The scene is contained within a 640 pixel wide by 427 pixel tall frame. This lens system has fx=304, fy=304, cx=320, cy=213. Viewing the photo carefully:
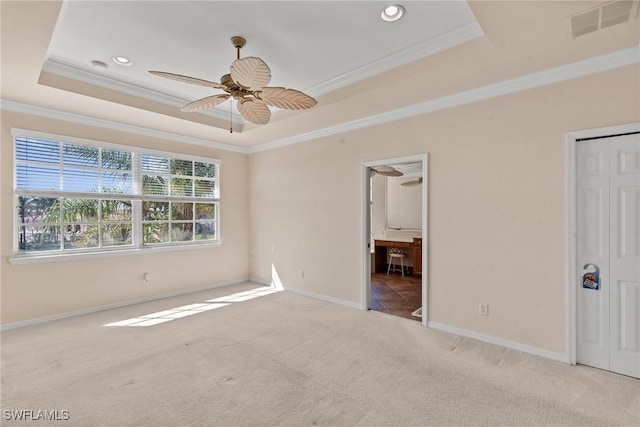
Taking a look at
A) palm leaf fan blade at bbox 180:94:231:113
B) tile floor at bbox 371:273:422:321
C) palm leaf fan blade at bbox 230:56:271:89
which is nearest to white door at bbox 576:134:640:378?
tile floor at bbox 371:273:422:321

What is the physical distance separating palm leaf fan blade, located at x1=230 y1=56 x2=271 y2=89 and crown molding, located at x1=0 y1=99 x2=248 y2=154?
3174 mm

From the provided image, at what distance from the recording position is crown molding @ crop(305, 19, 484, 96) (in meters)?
2.47

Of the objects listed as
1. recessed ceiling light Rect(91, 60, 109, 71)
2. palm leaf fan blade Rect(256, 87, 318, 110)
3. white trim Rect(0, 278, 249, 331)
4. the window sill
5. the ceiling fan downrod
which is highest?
recessed ceiling light Rect(91, 60, 109, 71)

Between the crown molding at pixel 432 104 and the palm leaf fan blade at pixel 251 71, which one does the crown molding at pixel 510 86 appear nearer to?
the crown molding at pixel 432 104

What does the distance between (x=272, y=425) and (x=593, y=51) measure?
3782 mm

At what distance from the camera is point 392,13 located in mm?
2287

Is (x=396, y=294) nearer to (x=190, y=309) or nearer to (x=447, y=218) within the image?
(x=447, y=218)

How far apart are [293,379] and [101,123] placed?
426cm

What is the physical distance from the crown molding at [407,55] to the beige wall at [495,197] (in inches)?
38.2

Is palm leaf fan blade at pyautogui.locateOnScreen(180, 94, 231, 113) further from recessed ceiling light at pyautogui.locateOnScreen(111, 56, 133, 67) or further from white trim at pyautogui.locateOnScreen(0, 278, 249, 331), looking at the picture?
white trim at pyautogui.locateOnScreen(0, 278, 249, 331)

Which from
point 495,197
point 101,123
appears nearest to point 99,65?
point 101,123

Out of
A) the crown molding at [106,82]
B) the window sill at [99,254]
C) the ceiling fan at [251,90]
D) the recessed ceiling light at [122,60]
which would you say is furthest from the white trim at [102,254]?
the ceiling fan at [251,90]

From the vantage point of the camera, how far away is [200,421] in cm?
203

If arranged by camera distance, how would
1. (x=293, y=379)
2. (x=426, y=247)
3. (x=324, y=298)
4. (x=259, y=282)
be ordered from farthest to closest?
(x=259, y=282) → (x=324, y=298) → (x=426, y=247) → (x=293, y=379)
